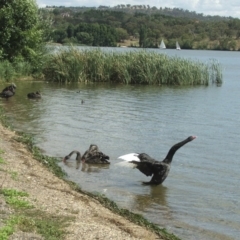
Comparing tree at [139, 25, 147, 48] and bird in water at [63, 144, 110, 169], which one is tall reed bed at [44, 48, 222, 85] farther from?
tree at [139, 25, 147, 48]

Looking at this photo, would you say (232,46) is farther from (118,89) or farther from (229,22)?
(118,89)

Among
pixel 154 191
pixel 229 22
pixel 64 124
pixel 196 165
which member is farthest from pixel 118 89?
pixel 229 22

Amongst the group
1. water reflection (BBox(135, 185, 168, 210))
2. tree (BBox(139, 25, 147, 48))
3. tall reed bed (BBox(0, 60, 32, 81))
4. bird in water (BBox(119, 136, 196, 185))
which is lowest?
water reflection (BBox(135, 185, 168, 210))

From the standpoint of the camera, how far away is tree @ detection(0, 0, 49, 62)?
31.9 m

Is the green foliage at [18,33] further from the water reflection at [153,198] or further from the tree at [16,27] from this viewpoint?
the water reflection at [153,198]

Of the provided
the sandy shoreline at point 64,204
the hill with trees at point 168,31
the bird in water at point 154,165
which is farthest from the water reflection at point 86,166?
the hill with trees at point 168,31

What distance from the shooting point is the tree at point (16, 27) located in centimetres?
3192

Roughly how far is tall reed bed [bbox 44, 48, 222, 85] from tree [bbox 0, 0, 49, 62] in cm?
576

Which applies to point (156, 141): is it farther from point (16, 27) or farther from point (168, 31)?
point (168, 31)

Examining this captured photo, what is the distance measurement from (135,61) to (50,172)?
29561 millimetres

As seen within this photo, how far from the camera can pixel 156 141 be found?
743 inches

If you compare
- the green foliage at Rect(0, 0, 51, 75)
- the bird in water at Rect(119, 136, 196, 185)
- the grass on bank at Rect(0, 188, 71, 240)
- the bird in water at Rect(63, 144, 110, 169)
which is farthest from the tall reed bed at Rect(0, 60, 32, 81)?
the grass on bank at Rect(0, 188, 71, 240)

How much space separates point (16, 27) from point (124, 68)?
10.9m

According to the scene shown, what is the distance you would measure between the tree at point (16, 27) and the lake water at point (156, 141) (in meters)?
2.44
